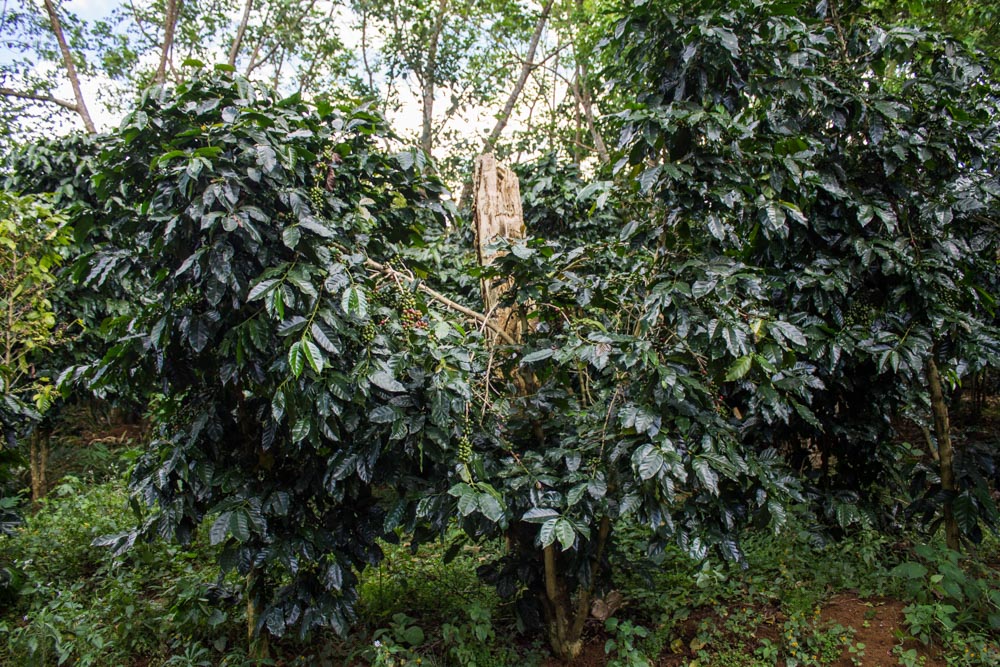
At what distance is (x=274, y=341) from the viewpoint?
2207 mm

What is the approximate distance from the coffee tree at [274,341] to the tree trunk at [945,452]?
240 centimetres

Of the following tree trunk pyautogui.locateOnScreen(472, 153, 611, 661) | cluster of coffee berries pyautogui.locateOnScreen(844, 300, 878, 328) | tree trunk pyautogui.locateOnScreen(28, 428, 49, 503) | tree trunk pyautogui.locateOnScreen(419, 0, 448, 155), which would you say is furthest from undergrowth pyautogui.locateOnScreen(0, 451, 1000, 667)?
tree trunk pyautogui.locateOnScreen(419, 0, 448, 155)

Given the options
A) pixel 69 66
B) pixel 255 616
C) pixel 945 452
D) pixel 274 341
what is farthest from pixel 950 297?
pixel 69 66

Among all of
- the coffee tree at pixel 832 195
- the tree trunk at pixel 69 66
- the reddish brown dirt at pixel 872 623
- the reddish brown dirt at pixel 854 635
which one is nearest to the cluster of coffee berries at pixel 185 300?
the coffee tree at pixel 832 195

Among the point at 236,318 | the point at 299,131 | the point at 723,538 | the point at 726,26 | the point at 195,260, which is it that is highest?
the point at 726,26

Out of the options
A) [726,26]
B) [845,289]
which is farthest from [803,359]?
[726,26]

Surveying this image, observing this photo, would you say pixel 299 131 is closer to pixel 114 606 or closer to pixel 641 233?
pixel 641 233

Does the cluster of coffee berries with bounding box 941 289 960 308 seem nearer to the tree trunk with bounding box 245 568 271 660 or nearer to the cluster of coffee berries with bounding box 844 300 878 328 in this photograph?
the cluster of coffee berries with bounding box 844 300 878 328

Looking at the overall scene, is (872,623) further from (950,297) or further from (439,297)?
(439,297)

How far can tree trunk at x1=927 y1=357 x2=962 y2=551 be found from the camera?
9.70 feet

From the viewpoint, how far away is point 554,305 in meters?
2.50

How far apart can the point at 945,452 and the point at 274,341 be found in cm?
312

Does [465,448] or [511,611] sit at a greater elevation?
[465,448]

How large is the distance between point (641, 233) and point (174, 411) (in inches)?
78.5
